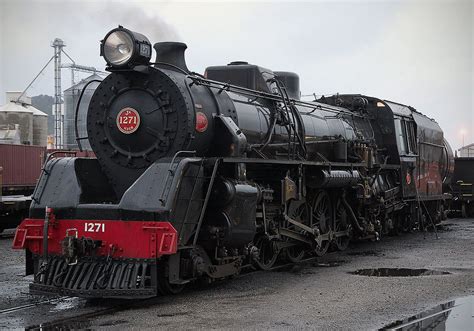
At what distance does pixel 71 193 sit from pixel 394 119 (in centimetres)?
1009

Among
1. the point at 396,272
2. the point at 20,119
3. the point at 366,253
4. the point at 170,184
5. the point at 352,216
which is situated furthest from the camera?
the point at 20,119

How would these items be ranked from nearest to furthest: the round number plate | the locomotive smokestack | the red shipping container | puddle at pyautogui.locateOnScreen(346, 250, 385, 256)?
the round number plate
the locomotive smokestack
puddle at pyautogui.locateOnScreen(346, 250, 385, 256)
the red shipping container

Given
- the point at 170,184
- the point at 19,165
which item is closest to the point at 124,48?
the point at 170,184

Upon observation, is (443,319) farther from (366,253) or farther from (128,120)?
(366,253)

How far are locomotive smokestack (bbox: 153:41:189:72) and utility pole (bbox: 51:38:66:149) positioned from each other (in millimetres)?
41634

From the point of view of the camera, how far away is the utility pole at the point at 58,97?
2039 inches

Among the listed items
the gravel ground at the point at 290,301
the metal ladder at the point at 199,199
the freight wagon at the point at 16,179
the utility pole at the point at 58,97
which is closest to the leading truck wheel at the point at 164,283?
the gravel ground at the point at 290,301

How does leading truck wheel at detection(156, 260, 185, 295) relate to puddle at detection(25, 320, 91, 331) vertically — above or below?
above

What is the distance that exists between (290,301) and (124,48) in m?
4.27

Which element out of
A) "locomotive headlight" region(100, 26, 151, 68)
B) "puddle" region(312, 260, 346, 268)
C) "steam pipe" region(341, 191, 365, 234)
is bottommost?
"puddle" region(312, 260, 346, 268)

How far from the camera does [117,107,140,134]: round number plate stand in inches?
359

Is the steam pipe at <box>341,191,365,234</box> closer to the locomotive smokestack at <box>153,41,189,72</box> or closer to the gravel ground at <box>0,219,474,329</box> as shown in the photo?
the gravel ground at <box>0,219,474,329</box>

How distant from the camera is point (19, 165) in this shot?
22672mm

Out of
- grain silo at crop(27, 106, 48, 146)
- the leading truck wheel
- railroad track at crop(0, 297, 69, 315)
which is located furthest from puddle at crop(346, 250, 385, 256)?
grain silo at crop(27, 106, 48, 146)
